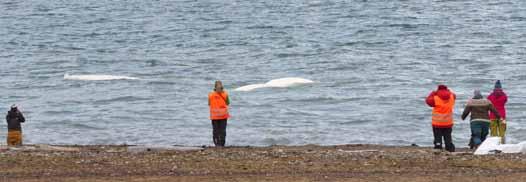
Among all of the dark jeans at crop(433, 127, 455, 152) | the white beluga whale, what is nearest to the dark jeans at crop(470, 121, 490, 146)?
the dark jeans at crop(433, 127, 455, 152)

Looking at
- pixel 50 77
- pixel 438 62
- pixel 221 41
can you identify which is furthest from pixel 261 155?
pixel 221 41

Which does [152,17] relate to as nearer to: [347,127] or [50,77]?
[50,77]

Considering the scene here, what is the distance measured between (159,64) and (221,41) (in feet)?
48.1

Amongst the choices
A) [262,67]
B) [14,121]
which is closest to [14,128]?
[14,121]

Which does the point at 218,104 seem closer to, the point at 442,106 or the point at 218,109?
the point at 218,109

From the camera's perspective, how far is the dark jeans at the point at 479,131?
2722 centimetres

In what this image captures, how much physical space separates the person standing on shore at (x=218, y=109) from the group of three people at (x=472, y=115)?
4.57 meters

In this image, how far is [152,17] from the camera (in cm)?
10612

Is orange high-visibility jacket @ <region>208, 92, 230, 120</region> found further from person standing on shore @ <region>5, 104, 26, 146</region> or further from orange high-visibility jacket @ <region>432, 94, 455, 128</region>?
person standing on shore @ <region>5, 104, 26, 146</region>

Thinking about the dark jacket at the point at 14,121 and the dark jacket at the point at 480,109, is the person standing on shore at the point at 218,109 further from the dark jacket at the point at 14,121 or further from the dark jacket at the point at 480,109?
Answer: the dark jacket at the point at 480,109

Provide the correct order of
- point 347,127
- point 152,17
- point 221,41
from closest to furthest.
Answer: point 347,127, point 221,41, point 152,17

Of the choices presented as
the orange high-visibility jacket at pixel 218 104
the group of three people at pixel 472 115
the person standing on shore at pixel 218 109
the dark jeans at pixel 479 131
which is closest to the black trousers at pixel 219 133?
the person standing on shore at pixel 218 109

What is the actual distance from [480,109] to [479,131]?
1.70 ft

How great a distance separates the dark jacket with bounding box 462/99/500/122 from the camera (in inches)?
1062
